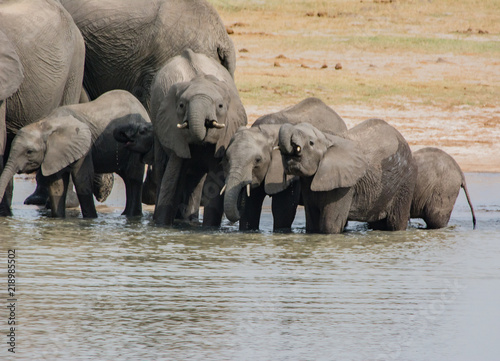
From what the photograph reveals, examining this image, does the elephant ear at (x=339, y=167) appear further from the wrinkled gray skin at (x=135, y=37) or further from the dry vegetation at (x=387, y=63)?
the dry vegetation at (x=387, y=63)

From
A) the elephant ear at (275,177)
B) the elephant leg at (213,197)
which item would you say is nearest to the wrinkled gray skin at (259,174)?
the elephant ear at (275,177)

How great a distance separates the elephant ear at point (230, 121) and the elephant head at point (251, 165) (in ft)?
0.97

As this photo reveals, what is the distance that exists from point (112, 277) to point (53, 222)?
86.0 inches

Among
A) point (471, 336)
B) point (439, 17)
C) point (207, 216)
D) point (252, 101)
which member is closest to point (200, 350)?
point (471, 336)

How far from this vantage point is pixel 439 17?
931 inches

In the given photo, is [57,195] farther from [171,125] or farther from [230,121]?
[230,121]

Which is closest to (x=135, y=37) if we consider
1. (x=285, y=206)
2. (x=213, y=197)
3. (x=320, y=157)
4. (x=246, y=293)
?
(x=213, y=197)

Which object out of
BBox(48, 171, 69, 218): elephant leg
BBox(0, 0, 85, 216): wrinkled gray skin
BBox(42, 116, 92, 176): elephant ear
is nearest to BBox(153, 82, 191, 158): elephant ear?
BBox(42, 116, 92, 176): elephant ear

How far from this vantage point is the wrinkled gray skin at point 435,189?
8.23m

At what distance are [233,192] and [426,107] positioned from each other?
8290 mm

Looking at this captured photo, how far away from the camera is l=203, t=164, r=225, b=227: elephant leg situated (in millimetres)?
7750

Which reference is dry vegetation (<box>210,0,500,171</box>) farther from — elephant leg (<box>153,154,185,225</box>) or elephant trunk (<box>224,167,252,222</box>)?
elephant trunk (<box>224,167,252,222</box>)

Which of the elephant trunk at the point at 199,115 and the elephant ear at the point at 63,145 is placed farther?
the elephant ear at the point at 63,145

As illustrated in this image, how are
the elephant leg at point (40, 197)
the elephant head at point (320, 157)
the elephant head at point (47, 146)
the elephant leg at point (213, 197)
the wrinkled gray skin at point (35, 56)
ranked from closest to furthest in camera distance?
the elephant head at point (320, 157), the elephant leg at point (213, 197), the elephant head at point (47, 146), the wrinkled gray skin at point (35, 56), the elephant leg at point (40, 197)
